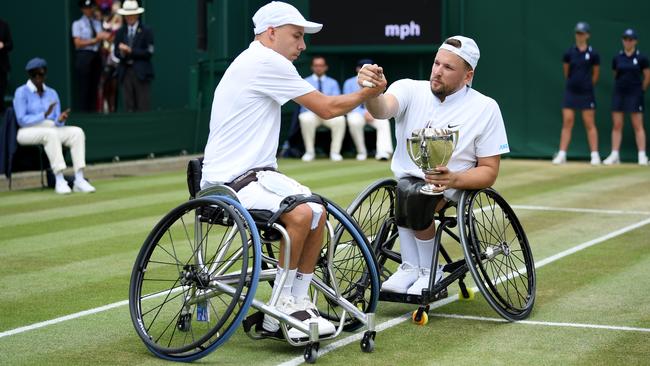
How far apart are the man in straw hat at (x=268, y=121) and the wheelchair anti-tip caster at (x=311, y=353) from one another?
0.79ft

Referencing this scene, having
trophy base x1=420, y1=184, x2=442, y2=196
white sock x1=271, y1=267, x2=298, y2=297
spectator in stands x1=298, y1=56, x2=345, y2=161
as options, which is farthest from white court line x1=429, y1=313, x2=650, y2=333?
spectator in stands x1=298, y1=56, x2=345, y2=161

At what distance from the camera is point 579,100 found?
18.3 m

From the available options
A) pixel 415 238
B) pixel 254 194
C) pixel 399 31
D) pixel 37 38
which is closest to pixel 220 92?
pixel 254 194

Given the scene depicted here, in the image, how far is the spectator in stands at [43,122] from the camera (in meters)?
14.3

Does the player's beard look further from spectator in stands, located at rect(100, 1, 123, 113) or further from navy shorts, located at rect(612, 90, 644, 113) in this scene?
spectator in stands, located at rect(100, 1, 123, 113)

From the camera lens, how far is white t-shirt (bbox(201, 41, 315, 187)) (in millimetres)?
6402

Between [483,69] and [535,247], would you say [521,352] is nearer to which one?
[535,247]

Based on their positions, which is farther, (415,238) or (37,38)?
(37,38)

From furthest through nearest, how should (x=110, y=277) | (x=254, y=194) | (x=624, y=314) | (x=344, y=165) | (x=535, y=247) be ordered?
(x=344, y=165) → (x=535, y=247) → (x=110, y=277) → (x=624, y=314) → (x=254, y=194)

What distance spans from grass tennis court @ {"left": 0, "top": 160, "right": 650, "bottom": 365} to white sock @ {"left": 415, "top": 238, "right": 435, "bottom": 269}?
12.6 inches

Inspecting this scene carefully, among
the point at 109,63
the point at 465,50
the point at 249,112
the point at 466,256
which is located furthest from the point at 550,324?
the point at 109,63

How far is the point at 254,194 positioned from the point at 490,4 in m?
14.2

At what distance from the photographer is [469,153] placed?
721 cm

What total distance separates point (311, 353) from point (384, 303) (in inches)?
68.2
